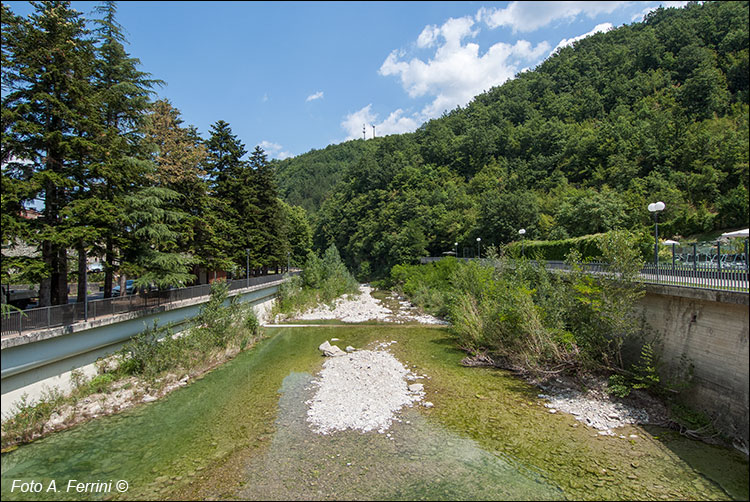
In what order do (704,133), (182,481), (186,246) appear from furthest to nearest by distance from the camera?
(704,133), (186,246), (182,481)

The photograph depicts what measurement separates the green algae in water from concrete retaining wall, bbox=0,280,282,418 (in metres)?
6.84

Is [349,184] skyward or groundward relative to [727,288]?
skyward

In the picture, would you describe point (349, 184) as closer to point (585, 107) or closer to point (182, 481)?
point (585, 107)

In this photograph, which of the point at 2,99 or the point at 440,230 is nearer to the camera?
the point at 2,99

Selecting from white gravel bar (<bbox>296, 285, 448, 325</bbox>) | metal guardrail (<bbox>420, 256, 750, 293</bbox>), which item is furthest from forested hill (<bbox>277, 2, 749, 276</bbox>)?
white gravel bar (<bbox>296, 285, 448, 325</bbox>)

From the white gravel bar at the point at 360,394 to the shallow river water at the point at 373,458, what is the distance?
505mm

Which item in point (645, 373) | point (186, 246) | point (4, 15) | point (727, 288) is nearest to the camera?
point (727, 288)

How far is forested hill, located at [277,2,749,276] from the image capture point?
23.5m

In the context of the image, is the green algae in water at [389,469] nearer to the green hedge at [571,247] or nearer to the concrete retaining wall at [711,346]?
the concrete retaining wall at [711,346]

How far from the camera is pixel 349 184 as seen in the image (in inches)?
3425

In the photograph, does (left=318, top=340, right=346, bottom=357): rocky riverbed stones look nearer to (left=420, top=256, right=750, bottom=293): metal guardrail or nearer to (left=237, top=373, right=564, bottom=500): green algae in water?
(left=237, top=373, right=564, bottom=500): green algae in water

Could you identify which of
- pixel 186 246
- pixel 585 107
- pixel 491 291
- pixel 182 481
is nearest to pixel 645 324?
pixel 491 291

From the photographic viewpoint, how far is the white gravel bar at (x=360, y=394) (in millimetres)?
11555

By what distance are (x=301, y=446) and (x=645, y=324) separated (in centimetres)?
1265
